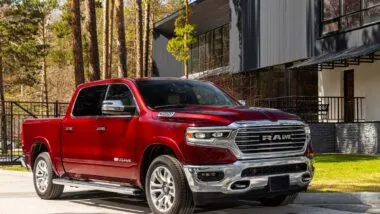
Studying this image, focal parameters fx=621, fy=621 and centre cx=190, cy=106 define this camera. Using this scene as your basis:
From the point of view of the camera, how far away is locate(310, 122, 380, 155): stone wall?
20.5 m

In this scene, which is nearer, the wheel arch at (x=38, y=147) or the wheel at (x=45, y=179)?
the wheel at (x=45, y=179)

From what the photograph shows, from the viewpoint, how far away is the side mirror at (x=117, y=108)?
8789 mm

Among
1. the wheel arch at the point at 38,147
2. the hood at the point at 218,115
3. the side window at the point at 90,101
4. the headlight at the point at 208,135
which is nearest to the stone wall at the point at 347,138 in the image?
the wheel arch at the point at 38,147

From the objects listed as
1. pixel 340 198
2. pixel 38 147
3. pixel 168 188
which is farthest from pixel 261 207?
pixel 38 147

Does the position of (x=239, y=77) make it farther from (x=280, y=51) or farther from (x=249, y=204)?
(x=249, y=204)

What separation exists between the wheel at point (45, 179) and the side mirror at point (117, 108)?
92.3 inches

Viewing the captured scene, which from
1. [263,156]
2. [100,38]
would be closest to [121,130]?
[263,156]

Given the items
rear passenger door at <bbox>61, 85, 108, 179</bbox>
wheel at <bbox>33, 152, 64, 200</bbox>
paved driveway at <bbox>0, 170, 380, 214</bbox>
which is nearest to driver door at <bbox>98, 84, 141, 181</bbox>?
rear passenger door at <bbox>61, 85, 108, 179</bbox>

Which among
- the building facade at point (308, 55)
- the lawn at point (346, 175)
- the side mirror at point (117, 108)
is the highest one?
the building facade at point (308, 55)

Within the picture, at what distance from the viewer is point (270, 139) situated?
794 centimetres

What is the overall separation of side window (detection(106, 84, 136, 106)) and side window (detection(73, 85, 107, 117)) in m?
0.18

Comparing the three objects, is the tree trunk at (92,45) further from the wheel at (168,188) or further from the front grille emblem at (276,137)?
the front grille emblem at (276,137)

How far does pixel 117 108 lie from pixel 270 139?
225cm

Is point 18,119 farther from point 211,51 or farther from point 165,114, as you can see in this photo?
point 211,51
